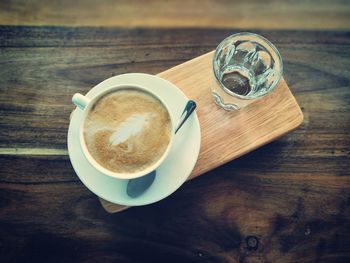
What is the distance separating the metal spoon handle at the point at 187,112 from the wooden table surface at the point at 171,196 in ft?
0.85

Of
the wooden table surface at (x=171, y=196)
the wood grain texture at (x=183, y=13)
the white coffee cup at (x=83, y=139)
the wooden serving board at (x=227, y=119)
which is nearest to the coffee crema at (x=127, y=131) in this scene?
the white coffee cup at (x=83, y=139)

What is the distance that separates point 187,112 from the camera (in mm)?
923

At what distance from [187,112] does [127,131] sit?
0.17 m

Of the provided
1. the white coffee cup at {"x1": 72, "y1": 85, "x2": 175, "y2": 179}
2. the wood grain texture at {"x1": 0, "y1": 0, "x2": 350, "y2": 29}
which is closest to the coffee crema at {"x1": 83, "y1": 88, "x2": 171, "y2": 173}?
the white coffee cup at {"x1": 72, "y1": 85, "x2": 175, "y2": 179}

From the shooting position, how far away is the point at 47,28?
1217mm

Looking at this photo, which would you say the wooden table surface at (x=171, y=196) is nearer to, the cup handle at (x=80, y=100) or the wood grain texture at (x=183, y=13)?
the wood grain texture at (x=183, y=13)

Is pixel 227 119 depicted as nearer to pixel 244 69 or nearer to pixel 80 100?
pixel 244 69

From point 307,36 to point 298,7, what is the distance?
14cm

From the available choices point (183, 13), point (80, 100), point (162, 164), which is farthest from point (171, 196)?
point (183, 13)

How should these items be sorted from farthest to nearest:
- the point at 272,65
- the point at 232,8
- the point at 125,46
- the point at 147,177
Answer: the point at 232,8 < the point at 125,46 < the point at 272,65 < the point at 147,177

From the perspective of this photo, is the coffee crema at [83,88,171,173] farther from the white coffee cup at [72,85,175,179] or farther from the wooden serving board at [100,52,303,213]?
the wooden serving board at [100,52,303,213]

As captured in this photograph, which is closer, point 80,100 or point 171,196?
point 80,100

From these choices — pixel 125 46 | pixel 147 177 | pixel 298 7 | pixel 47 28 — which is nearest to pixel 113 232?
pixel 147 177

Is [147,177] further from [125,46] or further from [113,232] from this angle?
[125,46]
